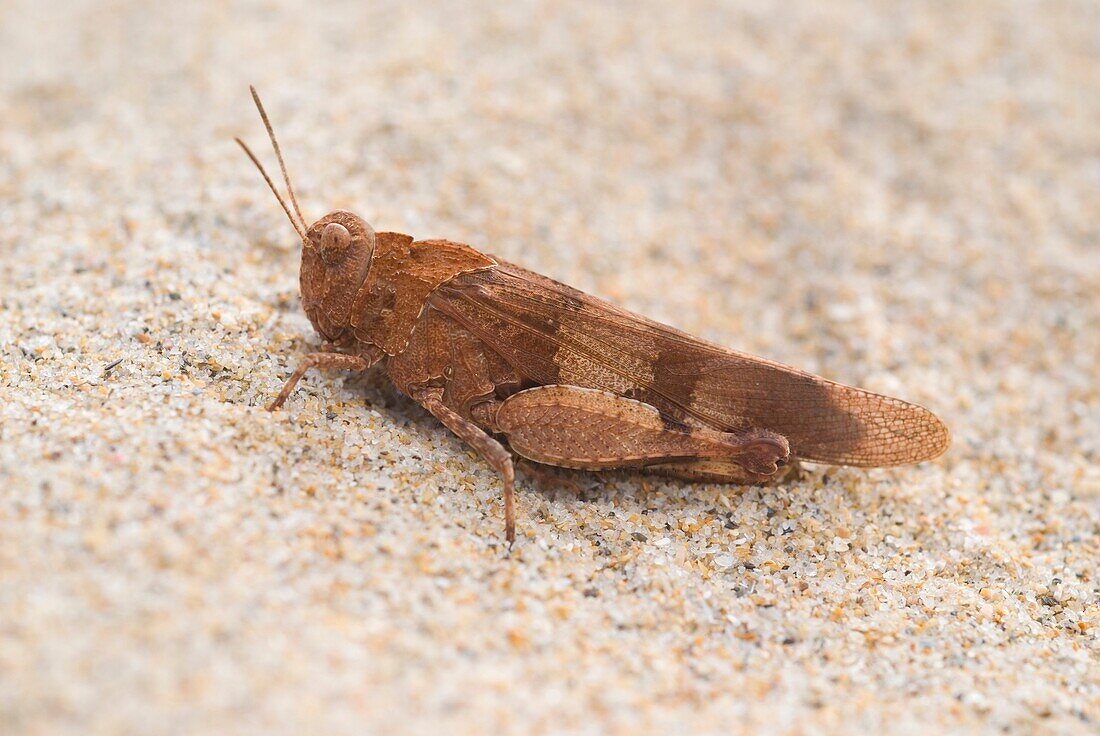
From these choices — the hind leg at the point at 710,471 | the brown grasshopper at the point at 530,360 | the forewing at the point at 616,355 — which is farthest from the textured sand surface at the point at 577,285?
the forewing at the point at 616,355

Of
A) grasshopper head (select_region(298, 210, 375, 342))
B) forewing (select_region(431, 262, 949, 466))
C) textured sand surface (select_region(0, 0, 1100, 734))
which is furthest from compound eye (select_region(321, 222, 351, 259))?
textured sand surface (select_region(0, 0, 1100, 734))

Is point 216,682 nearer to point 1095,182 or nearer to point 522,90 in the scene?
point 522,90

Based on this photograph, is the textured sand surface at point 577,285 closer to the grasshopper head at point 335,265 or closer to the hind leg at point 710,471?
the hind leg at point 710,471

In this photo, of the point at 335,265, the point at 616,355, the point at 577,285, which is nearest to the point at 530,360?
the point at 616,355

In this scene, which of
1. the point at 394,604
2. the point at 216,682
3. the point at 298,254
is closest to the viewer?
the point at 216,682

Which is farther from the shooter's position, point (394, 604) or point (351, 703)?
point (394, 604)

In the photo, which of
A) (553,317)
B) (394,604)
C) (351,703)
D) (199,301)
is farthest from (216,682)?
(199,301)

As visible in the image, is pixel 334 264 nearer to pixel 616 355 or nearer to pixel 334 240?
pixel 334 240
